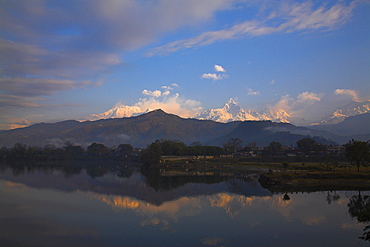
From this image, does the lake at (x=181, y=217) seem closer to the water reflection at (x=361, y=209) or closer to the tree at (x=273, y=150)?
the water reflection at (x=361, y=209)

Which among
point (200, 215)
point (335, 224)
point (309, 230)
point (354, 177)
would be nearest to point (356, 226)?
point (335, 224)

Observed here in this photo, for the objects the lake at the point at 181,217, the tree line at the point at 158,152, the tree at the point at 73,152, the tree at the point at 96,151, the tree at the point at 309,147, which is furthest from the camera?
the tree at the point at 96,151

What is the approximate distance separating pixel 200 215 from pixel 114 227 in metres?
9.89

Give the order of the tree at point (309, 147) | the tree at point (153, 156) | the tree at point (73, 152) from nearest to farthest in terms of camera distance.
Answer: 1. the tree at point (153, 156)
2. the tree at point (309, 147)
3. the tree at point (73, 152)

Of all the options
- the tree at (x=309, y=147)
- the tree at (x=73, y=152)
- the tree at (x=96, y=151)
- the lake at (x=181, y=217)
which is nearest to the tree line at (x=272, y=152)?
the tree at (x=309, y=147)

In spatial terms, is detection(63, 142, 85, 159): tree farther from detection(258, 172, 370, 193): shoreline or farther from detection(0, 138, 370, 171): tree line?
detection(258, 172, 370, 193): shoreline

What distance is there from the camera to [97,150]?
6841 inches

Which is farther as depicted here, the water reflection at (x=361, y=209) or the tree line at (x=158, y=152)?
the tree line at (x=158, y=152)

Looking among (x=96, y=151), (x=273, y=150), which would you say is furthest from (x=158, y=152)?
(x=96, y=151)

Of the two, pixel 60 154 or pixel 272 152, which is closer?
pixel 272 152

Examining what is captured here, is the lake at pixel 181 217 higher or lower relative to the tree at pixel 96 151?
lower

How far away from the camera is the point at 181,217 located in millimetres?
32125

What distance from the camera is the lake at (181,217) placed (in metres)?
24.7

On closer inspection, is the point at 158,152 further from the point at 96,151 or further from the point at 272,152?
the point at 96,151
